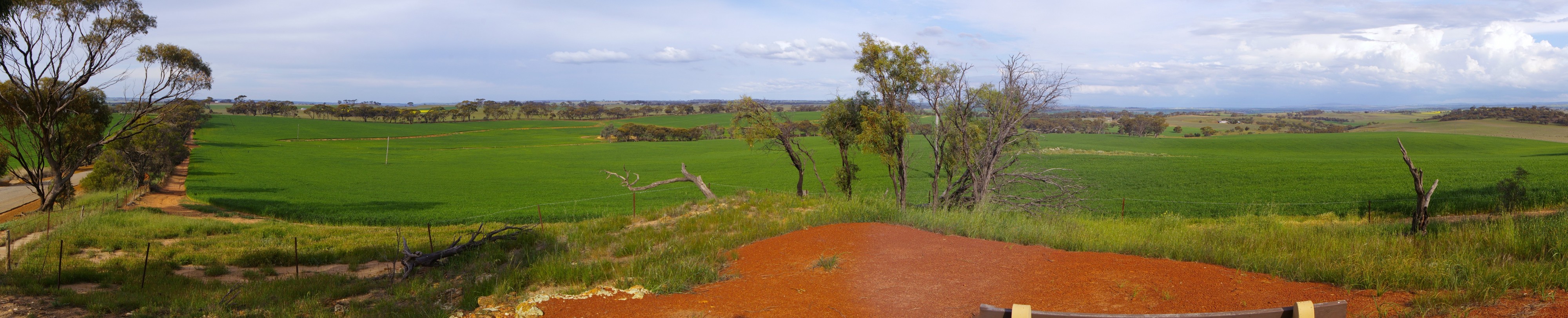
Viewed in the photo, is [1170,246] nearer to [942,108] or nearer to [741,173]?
[942,108]

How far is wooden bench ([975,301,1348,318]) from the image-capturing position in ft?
9.81

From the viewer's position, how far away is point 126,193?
1164 inches

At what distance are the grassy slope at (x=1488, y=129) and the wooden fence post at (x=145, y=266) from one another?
91.0m

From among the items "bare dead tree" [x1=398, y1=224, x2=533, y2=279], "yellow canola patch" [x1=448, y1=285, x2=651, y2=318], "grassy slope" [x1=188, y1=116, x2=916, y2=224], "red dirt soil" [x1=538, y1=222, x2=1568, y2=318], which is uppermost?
"red dirt soil" [x1=538, y1=222, x2=1568, y2=318]

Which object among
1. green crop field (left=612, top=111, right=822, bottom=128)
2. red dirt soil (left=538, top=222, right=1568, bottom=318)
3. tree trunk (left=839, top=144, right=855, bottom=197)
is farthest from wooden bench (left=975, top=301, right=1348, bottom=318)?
green crop field (left=612, top=111, right=822, bottom=128)

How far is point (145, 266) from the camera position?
10.4 m

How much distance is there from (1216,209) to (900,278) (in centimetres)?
2428

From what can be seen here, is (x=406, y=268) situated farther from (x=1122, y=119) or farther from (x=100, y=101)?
(x=1122, y=119)

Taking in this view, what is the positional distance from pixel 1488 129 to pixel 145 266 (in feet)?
368

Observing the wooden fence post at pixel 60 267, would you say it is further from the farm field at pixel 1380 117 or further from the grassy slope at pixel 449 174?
the farm field at pixel 1380 117

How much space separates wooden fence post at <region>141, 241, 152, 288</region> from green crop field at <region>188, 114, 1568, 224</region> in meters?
10.7

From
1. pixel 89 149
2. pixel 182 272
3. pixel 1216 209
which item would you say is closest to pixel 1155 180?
pixel 1216 209

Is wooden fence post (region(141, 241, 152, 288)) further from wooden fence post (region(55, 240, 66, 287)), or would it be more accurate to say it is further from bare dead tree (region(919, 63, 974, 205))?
bare dead tree (region(919, 63, 974, 205))

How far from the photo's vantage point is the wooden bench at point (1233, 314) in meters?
2.99
